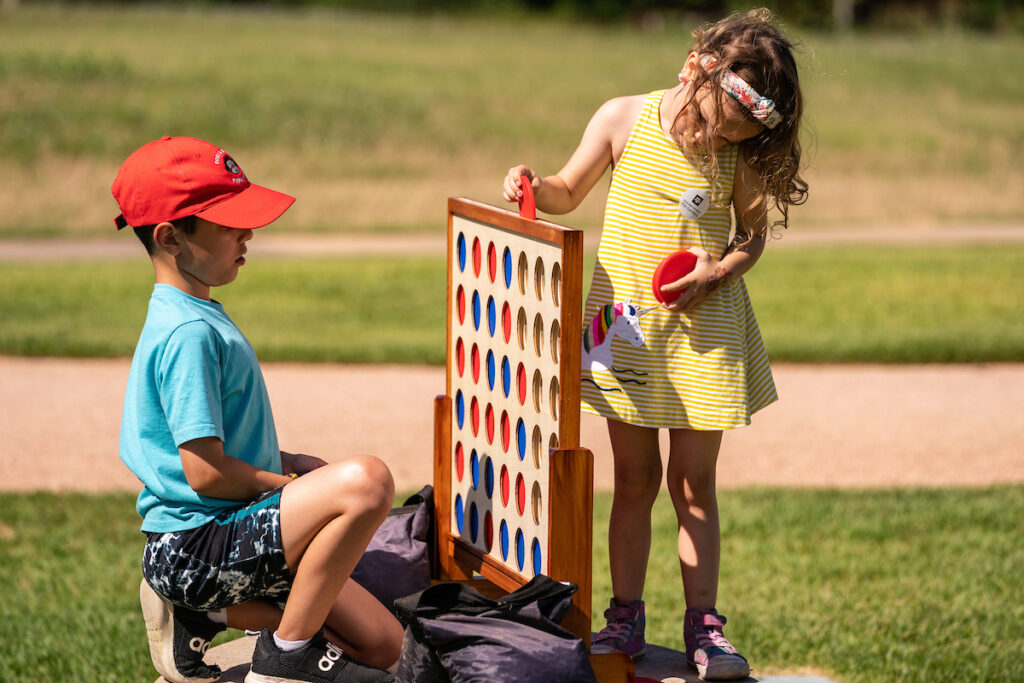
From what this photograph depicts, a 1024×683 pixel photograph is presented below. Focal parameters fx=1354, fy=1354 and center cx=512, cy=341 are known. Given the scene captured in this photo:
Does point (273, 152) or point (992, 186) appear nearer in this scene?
point (992, 186)

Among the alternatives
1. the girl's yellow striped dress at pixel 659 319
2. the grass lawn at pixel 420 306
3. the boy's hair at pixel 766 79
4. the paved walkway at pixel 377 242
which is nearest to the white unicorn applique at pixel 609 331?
the girl's yellow striped dress at pixel 659 319

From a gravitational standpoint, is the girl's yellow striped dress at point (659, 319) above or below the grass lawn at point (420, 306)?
above

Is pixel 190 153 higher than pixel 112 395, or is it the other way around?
pixel 190 153

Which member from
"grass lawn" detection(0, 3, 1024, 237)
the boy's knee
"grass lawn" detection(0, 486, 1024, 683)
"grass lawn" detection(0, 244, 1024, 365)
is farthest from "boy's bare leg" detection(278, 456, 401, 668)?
"grass lawn" detection(0, 3, 1024, 237)

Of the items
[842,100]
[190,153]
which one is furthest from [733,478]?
[842,100]

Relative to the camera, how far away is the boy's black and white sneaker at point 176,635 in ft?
10.4

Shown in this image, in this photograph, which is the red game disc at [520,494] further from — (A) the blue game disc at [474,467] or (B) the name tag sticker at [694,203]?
(B) the name tag sticker at [694,203]

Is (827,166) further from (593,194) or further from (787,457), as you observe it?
(787,457)

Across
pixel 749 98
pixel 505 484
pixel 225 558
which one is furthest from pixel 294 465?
pixel 749 98

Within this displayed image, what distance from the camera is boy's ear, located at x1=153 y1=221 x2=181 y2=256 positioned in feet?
9.89

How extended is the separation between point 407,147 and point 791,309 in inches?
550

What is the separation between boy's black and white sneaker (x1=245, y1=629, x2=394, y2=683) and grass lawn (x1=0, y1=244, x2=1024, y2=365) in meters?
5.64

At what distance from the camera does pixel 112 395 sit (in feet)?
25.5

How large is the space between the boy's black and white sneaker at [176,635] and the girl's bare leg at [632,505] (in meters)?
1.04
